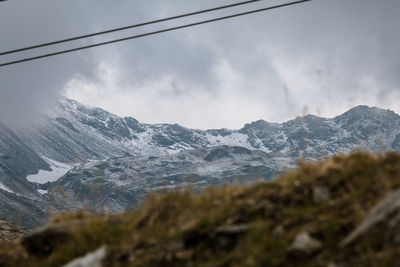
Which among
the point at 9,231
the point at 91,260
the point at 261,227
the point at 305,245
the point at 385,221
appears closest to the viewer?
the point at 385,221

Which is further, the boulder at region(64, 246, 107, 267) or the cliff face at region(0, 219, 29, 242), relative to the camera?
the cliff face at region(0, 219, 29, 242)

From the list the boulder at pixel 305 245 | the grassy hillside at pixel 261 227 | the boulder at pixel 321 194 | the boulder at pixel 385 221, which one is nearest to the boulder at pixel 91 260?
the grassy hillside at pixel 261 227

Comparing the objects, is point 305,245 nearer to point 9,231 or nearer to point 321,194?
point 321,194

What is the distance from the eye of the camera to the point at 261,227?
300 inches

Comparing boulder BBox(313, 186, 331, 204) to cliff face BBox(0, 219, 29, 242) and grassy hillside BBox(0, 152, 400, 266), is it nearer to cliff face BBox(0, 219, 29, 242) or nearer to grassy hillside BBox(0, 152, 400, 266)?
grassy hillside BBox(0, 152, 400, 266)

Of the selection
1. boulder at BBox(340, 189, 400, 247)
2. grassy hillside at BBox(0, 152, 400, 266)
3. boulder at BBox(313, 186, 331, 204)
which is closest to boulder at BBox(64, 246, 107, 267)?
grassy hillside at BBox(0, 152, 400, 266)

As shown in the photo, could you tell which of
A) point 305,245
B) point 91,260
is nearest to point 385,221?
point 305,245

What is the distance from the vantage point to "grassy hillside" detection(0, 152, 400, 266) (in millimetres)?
6938

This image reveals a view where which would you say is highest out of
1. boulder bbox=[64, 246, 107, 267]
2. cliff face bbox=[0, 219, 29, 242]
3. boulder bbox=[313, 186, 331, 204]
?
cliff face bbox=[0, 219, 29, 242]

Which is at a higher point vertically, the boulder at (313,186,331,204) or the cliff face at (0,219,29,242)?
the cliff face at (0,219,29,242)

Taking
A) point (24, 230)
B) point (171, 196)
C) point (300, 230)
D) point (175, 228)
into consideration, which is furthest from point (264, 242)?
point (24, 230)

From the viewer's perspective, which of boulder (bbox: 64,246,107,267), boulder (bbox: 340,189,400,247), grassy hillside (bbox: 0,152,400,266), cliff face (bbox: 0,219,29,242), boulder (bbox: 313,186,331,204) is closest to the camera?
boulder (bbox: 340,189,400,247)

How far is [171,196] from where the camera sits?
9.28 metres

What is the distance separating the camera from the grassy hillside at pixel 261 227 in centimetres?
694
